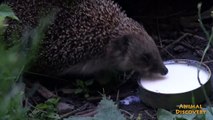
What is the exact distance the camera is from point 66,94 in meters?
3.84

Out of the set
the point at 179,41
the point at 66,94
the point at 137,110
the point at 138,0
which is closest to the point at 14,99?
the point at 137,110

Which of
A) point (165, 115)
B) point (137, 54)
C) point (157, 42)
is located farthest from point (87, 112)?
point (157, 42)

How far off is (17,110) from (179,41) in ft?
10.3

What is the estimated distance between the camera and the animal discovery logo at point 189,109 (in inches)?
105

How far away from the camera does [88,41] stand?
366 cm

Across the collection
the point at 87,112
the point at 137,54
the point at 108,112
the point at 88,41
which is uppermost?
the point at 88,41

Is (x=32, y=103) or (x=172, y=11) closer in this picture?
(x=32, y=103)

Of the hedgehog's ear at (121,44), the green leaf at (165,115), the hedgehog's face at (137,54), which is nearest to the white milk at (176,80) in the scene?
the hedgehog's face at (137,54)

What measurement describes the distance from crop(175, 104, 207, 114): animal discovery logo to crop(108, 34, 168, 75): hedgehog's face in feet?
2.14

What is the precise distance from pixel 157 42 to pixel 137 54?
0.64 m

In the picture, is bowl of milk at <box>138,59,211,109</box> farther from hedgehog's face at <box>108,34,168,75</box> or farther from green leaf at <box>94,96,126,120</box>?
green leaf at <box>94,96,126,120</box>

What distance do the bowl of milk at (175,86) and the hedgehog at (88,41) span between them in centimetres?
10

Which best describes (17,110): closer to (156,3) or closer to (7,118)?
(7,118)

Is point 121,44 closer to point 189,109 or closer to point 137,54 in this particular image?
point 137,54
